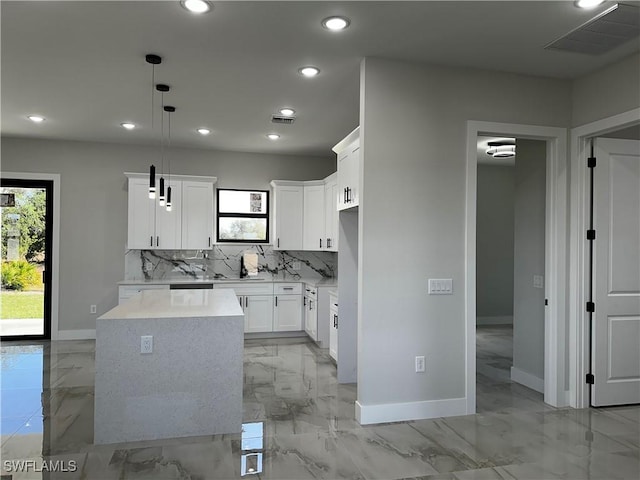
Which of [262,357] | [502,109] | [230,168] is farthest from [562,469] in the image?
[230,168]

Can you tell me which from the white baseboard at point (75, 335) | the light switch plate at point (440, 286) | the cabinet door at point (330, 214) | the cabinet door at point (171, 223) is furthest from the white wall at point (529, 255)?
the white baseboard at point (75, 335)

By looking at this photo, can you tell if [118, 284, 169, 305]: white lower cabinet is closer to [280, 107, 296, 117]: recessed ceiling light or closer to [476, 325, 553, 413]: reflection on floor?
[280, 107, 296, 117]: recessed ceiling light

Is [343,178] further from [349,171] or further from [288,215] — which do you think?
[288,215]

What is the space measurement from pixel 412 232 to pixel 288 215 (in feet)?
11.3

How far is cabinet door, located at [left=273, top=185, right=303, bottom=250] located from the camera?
680 cm

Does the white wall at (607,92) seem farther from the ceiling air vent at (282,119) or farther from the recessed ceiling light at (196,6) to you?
the recessed ceiling light at (196,6)

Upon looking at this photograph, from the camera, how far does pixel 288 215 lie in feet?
22.4

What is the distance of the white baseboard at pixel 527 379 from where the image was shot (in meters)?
4.33

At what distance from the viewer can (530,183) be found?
4.54 meters

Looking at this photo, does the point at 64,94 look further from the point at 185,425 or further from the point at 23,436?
the point at 185,425

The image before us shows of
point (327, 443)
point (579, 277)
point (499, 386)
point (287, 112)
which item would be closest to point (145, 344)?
point (327, 443)

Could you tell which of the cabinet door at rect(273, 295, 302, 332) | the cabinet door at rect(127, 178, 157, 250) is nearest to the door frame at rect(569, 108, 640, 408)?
the cabinet door at rect(273, 295, 302, 332)

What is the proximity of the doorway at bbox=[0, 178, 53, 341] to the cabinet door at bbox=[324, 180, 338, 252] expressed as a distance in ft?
12.6

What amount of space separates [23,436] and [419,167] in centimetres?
346
